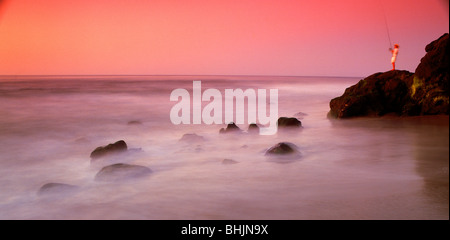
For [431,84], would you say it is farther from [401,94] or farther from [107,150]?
[107,150]

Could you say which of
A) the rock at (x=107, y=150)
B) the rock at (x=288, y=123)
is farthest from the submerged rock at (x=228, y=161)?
the rock at (x=288, y=123)

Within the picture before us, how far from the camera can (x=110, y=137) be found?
7.64 meters

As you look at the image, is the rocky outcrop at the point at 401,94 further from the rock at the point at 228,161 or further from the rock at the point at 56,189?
the rock at the point at 56,189

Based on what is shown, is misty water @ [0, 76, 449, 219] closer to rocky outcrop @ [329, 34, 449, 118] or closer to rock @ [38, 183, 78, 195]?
rock @ [38, 183, 78, 195]

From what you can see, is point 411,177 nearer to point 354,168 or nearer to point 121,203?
point 354,168

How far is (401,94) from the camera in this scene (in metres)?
7.90

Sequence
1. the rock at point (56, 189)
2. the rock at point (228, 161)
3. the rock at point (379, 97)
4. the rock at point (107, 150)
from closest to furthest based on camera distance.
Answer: the rock at point (56, 189), the rock at point (228, 161), the rock at point (107, 150), the rock at point (379, 97)

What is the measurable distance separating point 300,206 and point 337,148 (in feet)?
8.94

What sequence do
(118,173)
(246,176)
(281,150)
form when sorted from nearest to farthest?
(246,176) → (118,173) → (281,150)

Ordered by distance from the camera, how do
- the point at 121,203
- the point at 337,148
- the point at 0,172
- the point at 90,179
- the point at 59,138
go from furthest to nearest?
the point at 59,138
the point at 337,148
the point at 0,172
the point at 90,179
the point at 121,203

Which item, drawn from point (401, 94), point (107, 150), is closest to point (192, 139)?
point (107, 150)

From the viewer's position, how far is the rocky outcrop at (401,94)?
6.92 meters

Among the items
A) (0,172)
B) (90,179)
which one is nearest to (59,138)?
(0,172)

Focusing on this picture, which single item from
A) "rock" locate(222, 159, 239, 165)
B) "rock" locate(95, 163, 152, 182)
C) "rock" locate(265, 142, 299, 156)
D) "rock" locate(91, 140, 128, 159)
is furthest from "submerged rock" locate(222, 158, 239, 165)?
"rock" locate(91, 140, 128, 159)
